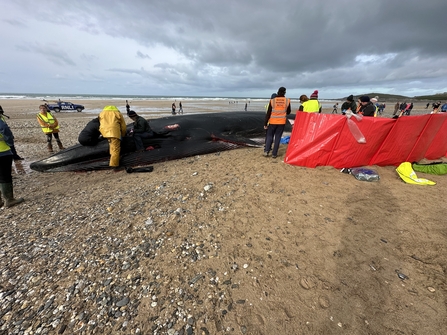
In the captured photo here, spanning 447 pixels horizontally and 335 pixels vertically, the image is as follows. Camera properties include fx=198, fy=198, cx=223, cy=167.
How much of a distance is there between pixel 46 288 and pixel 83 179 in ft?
11.8

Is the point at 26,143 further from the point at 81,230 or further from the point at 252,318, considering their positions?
the point at 252,318

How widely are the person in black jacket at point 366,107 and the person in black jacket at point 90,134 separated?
702 centimetres

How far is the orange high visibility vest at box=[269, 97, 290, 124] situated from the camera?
15.3 feet

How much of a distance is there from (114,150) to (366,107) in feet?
21.7

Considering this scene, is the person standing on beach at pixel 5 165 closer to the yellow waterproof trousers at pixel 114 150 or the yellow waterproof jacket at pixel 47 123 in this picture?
the yellow waterproof trousers at pixel 114 150

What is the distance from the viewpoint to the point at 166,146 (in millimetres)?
5988

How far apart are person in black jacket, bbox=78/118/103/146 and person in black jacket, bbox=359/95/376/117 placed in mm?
7023

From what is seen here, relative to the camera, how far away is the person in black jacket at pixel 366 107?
4945mm

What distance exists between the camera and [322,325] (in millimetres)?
1618

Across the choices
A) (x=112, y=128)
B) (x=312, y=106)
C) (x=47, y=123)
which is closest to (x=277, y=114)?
(x=312, y=106)

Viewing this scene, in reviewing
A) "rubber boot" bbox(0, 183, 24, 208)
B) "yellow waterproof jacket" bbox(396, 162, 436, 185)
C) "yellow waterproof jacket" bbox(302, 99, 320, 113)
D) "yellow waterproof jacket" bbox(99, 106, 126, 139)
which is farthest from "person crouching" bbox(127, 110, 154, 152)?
"yellow waterproof jacket" bbox(396, 162, 436, 185)

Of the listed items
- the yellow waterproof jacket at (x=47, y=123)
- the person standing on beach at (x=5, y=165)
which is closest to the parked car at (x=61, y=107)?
the yellow waterproof jacket at (x=47, y=123)

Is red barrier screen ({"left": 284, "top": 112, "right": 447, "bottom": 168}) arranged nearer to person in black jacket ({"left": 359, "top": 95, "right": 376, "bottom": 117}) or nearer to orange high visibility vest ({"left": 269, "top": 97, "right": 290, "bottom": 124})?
orange high visibility vest ({"left": 269, "top": 97, "right": 290, "bottom": 124})

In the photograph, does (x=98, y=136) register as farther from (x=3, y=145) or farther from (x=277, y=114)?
(x=277, y=114)
